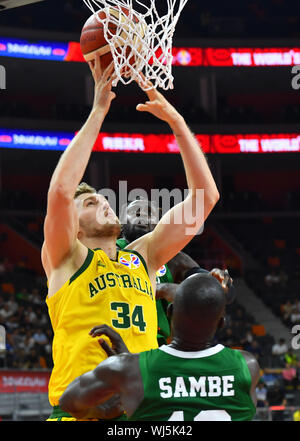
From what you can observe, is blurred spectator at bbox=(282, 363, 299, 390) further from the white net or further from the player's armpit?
the player's armpit

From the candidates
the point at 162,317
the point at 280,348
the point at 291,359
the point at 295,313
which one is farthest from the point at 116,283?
the point at 295,313

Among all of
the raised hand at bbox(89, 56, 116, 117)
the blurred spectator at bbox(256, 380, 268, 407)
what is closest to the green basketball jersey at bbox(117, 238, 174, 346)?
the raised hand at bbox(89, 56, 116, 117)

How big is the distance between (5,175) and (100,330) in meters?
20.7

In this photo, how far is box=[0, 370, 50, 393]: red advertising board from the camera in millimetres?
Result: 13594

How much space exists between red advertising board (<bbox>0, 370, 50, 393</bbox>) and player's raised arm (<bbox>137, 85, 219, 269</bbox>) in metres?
10.2

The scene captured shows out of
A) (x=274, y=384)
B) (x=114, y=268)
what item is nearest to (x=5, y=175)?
(x=274, y=384)

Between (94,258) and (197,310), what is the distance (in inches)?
43.7

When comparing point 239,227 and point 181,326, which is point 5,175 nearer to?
point 239,227

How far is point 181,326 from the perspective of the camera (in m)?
2.80

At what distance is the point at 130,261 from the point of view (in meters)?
3.91

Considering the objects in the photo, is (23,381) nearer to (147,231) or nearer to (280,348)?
(280,348)

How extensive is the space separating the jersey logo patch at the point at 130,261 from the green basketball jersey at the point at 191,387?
42.2 inches

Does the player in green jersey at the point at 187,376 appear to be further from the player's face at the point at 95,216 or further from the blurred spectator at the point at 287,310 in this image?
the blurred spectator at the point at 287,310
